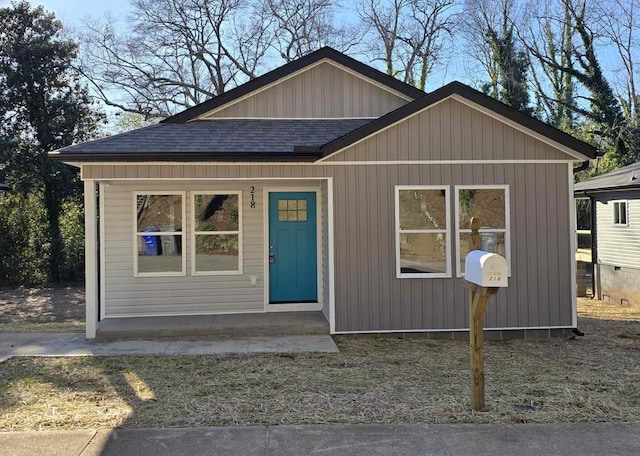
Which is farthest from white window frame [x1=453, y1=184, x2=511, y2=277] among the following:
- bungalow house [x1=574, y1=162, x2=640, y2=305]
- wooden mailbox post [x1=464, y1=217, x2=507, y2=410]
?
bungalow house [x1=574, y1=162, x2=640, y2=305]

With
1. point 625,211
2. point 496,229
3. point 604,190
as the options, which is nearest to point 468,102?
point 496,229

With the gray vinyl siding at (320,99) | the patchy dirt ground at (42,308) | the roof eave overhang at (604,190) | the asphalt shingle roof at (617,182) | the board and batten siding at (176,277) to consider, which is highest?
the gray vinyl siding at (320,99)

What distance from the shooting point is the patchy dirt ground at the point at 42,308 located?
32.4 ft

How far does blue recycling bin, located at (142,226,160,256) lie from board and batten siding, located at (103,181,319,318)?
212 millimetres

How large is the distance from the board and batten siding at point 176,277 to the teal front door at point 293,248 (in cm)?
21

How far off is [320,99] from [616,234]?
9368 mm

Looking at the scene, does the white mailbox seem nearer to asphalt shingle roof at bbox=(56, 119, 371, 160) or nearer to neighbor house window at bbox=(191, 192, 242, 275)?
asphalt shingle roof at bbox=(56, 119, 371, 160)

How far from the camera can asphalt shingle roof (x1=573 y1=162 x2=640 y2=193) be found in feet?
43.2

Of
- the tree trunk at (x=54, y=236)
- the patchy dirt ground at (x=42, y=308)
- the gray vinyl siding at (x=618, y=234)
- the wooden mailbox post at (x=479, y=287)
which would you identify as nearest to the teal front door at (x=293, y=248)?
the patchy dirt ground at (x=42, y=308)

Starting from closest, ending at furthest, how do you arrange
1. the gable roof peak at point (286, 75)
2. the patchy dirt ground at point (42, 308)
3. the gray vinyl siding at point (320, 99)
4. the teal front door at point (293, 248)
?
1. the teal front door at point (293, 248)
2. the gable roof peak at point (286, 75)
3. the gray vinyl siding at point (320, 99)
4. the patchy dirt ground at point (42, 308)

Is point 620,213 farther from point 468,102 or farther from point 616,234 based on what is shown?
point 468,102

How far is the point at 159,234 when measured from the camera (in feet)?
29.1

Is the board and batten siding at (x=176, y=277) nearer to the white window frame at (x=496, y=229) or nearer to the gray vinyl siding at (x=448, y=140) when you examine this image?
the gray vinyl siding at (x=448, y=140)

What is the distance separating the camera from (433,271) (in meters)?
7.83
